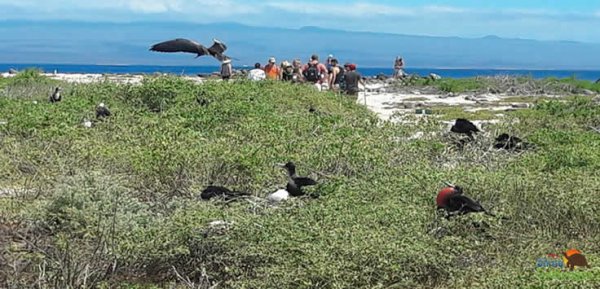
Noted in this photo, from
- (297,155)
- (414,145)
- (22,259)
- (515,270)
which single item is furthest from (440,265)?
(414,145)

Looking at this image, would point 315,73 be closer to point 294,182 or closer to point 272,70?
point 272,70

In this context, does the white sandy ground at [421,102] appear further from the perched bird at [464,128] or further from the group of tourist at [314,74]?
the perched bird at [464,128]

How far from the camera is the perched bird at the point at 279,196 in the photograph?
23.3 ft

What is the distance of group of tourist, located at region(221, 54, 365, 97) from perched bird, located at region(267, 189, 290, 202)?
419 inches

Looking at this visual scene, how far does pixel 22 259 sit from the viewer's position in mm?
5574

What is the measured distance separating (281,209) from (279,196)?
73 centimetres

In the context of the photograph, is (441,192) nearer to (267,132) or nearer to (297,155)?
(297,155)

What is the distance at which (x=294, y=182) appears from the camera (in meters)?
7.36

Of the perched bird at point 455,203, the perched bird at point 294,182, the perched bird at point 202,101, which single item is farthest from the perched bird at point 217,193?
the perched bird at point 202,101

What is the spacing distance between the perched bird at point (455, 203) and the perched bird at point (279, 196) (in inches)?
48.6

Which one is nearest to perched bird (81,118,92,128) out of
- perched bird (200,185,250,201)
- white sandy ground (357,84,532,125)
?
perched bird (200,185,250,201)

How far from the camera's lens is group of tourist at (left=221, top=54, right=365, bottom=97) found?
18031 millimetres

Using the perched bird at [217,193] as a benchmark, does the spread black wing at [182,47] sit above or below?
above

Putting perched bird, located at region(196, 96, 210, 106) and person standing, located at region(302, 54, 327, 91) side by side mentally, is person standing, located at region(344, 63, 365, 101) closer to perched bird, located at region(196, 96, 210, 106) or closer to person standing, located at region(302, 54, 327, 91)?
person standing, located at region(302, 54, 327, 91)
